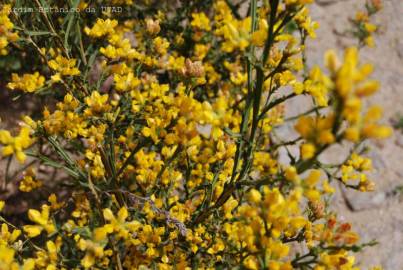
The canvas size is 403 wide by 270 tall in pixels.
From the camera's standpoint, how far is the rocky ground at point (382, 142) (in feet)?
13.0

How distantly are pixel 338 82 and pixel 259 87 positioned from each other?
0.54m

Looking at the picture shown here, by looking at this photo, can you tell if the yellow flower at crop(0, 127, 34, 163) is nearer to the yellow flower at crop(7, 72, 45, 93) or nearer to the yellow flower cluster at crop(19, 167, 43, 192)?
the yellow flower at crop(7, 72, 45, 93)

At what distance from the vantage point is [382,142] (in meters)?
4.54

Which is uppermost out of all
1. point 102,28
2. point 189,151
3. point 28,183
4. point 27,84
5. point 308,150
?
point 102,28

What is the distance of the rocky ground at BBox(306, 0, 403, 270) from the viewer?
156 inches

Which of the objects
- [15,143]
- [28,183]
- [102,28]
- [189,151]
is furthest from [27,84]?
[189,151]

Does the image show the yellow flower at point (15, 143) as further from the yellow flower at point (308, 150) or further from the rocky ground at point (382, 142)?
the rocky ground at point (382, 142)

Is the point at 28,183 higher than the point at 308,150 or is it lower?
higher

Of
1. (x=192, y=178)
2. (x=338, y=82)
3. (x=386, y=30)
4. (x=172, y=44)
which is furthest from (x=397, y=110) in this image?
(x=338, y=82)

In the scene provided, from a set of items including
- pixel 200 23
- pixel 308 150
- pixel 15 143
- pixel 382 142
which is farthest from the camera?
pixel 382 142

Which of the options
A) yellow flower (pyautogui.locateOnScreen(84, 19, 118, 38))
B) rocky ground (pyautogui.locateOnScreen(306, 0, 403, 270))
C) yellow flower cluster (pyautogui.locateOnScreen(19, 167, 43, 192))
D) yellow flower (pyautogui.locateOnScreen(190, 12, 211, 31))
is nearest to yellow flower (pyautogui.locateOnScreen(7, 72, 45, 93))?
yellow flower (pyautogui.locateOnScreen(84, 19, 118, 38))

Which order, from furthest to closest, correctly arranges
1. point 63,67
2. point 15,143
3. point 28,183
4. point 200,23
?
point 200,23 < point 28,183 < point 63,67 < point 15,143

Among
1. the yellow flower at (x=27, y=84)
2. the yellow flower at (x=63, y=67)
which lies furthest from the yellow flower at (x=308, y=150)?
the yellow flower at (x=27, y=84)

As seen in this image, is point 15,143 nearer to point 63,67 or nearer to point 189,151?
point 63,67
